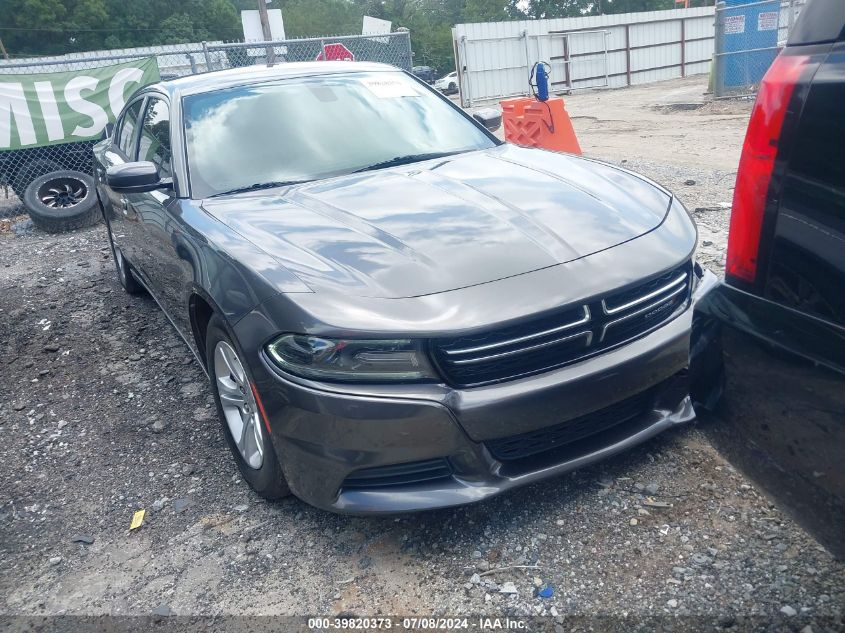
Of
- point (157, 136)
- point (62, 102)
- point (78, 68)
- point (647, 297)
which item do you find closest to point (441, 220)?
point (647, 297)

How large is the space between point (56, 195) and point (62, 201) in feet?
0.32

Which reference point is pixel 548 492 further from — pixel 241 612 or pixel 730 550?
pixel 241 612

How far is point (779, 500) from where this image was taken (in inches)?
69.4

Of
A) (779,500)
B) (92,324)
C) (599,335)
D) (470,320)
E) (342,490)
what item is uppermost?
(470,320)

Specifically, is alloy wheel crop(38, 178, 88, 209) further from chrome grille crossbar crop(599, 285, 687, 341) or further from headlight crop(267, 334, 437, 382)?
chrome grille crossbar crop(599, 285, 687, 341)

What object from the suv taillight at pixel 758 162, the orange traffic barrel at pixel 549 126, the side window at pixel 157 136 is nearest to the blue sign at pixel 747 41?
the orange traffic barrel at pixel 549 126

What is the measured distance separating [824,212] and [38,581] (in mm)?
2805

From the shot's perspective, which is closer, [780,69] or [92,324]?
[780,69]

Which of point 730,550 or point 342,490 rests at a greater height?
point 342,490

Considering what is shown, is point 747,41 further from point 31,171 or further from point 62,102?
point 31,171

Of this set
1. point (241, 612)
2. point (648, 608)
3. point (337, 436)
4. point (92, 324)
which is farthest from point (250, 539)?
point (92, 324)

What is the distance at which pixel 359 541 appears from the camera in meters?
2.61

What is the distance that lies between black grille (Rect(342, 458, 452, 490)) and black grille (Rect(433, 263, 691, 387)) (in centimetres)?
29

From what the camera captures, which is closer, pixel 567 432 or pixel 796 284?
pixel 796 284
